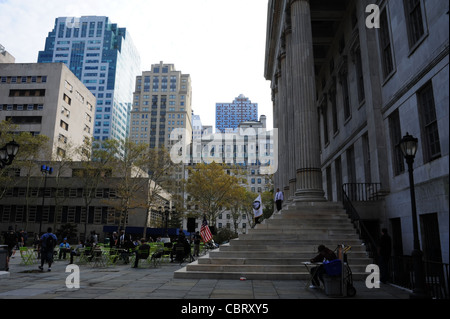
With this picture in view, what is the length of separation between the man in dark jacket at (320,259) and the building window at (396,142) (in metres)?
7.66

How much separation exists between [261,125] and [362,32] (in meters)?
136

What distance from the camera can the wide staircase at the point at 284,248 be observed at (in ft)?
40.7

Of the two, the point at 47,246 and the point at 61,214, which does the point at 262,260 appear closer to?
the point at 47,246

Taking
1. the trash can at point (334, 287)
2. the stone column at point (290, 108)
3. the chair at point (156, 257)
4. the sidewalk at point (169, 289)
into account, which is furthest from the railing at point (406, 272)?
the stone column at point (290, 108)

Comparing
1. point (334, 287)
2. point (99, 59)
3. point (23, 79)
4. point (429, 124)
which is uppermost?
point (99, 59)

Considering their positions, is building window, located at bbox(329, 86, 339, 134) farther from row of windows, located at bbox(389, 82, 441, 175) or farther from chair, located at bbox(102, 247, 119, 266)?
chair, located at bbox(102, 247, 119, 266)

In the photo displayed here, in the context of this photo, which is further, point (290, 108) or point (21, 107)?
point (21, 107)

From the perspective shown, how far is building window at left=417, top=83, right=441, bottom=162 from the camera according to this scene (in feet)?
40.6

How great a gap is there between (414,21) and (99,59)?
184m

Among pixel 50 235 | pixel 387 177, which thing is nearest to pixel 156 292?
pixel 50 235

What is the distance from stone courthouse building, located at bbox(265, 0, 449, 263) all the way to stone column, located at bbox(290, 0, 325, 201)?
5 cm

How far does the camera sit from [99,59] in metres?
176

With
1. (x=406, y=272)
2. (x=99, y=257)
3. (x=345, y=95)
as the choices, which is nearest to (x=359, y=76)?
(x=345, y=95)
